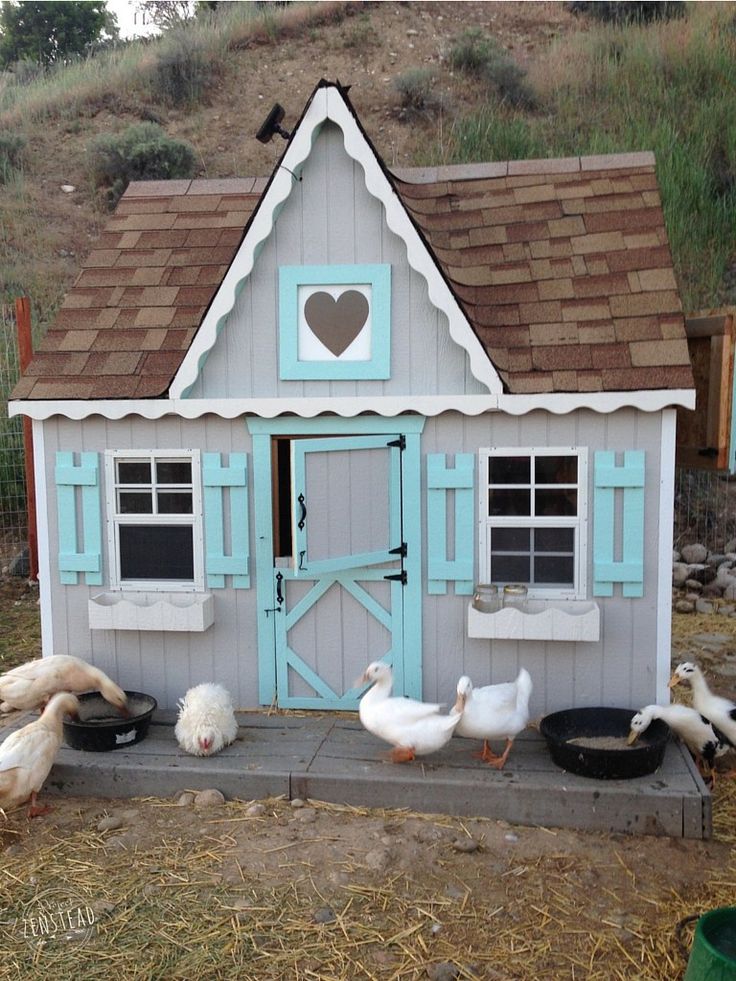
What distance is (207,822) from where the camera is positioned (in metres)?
5.18

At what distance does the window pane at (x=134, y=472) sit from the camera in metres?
6.43

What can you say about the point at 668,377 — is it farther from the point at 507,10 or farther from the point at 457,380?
the point at 507,10

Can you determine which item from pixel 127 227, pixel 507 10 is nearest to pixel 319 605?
pixel 127 227

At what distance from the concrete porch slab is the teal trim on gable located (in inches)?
97.3

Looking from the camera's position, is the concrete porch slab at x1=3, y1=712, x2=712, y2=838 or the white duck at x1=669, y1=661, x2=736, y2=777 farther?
the white duck at x1=669, y1=661, x2=736, y2=777

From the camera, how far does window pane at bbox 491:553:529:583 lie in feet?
20.0

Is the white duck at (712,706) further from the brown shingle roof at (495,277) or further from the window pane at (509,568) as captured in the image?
the brown shingle roof at (495,277)

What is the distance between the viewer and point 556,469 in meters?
6.00

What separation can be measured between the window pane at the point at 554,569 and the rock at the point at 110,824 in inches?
122

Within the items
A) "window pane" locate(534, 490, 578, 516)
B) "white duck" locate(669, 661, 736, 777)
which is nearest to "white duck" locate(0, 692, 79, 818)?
"window pane" locate(534, 490, 578, 516)

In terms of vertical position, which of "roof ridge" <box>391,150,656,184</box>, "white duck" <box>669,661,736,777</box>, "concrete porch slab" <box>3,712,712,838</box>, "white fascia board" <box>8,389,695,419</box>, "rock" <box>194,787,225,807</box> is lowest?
"rock" <box>194,787,225,807</box>

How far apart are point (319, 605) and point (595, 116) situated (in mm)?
18987

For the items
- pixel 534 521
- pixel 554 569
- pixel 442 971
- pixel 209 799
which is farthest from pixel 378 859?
pixel 534 521

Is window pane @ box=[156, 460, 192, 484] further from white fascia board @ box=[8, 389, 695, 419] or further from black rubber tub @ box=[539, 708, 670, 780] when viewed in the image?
black rubber tub @ box=[539, 708, 670, 780]
